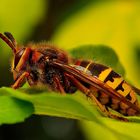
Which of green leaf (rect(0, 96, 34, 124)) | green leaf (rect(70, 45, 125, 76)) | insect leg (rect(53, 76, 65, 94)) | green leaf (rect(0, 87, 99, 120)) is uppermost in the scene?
green leaf (rect(0, 87, 99, 120))

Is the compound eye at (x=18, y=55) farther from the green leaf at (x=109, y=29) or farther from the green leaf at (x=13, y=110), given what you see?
the green leaf at (x=13, y=110)

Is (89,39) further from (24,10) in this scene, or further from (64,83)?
(64,83)

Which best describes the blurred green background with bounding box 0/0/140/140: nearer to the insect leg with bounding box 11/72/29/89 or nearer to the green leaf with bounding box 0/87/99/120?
the insect leg with bounding box 11/72/29/89

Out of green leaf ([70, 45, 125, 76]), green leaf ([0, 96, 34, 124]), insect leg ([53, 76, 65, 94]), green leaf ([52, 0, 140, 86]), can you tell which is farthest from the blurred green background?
green leaf ([0, 96, 34, 124])

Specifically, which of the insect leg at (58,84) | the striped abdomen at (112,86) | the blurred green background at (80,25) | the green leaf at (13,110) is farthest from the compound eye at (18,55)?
the green leaf at (13,110)

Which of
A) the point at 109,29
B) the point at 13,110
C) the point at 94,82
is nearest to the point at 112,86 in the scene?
the point at 94,82
